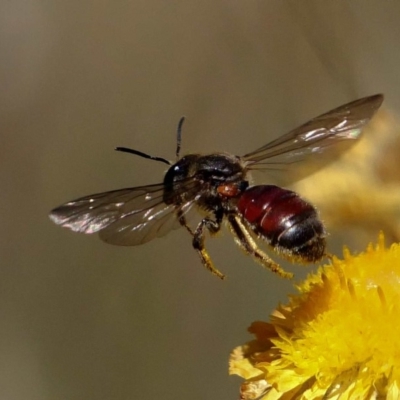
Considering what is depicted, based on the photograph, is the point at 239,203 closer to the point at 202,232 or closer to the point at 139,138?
the point at 202,232

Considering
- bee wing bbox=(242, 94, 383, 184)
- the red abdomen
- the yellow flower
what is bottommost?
the yellow flower

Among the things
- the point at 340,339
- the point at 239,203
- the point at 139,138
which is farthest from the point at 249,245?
the point at 139,138

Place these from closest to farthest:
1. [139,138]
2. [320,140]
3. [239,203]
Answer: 1. [239,203]
2. [320,140]
3. [139,138]

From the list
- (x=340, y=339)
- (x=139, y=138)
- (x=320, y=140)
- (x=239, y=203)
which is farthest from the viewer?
(x=139, y=138)

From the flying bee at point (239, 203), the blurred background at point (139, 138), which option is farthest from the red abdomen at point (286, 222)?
the blurred background at point (139, 138)

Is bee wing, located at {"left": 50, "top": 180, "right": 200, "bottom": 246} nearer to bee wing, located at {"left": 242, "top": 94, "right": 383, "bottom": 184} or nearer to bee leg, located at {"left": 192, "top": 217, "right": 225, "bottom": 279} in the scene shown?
bee leg, located at {"left": 192, "top": 217, "right": 225, "bottom": 279}

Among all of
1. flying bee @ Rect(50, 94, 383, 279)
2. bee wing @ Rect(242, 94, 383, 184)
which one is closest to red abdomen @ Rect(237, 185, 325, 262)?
flying bee @ Rect(50, 94, 383, 279)

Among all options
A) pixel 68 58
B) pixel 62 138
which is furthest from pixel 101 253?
pixel 68 58
